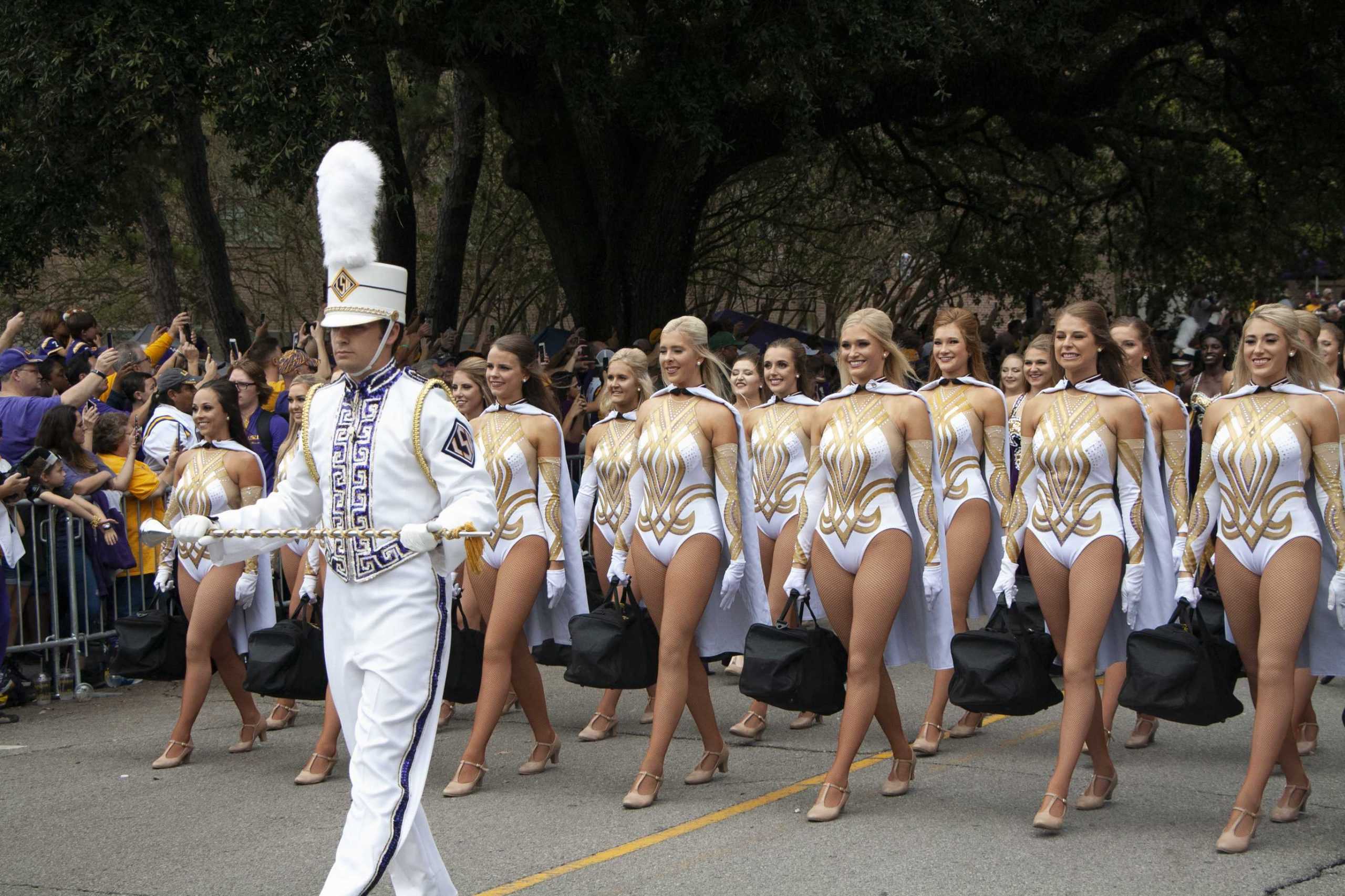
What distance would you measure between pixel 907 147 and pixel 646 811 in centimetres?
1727

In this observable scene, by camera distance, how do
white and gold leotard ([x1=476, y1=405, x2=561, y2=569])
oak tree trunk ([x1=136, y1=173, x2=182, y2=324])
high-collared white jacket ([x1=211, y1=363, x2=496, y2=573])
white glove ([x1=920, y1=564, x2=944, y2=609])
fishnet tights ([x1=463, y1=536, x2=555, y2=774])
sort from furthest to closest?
oak tree trunk ([x1=136, y1=173, x2=182, y2=324]) < white and gold leotard ([x1=476, y1=405, x2=561, y2=569]) < fishnet tights ([x1=463, y1=536, x2=555, y2=774]) < white glove ([x1=920, y1=564, x2=944, y2=609]) < high-collared white jacket ([x1=211, y1=363, x2=496, y2=573])

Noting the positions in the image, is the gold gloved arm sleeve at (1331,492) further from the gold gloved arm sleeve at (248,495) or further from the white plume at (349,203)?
the gold gloved arm sleeve at (248,495)

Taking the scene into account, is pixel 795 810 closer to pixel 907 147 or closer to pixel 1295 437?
pixel 1295 437

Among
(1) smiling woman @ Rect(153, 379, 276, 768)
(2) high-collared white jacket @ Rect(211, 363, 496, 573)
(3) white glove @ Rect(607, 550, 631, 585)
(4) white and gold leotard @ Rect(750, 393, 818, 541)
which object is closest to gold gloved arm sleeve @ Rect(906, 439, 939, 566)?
(3) white glove @ Rect(607, 550, 631, 585)

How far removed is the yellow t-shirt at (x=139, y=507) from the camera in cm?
990

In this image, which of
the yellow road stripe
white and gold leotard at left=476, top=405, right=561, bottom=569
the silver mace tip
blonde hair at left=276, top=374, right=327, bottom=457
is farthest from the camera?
blonde hair at left=276, top=374, right=327, bottom=457

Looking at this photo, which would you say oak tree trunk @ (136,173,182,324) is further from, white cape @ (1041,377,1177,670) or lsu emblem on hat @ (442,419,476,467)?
lsu emblem on hat @ (442,419,476,467)

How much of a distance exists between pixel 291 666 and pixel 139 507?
3.43 meters

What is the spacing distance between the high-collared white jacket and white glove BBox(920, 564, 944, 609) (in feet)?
7.99

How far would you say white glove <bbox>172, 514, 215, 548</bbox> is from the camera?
472 cm

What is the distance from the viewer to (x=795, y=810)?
646cm

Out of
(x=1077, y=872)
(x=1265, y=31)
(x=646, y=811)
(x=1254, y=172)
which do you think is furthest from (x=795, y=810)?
(x=1254, y=172)

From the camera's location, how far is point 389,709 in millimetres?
4590

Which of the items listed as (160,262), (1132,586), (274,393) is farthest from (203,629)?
(160,262)
